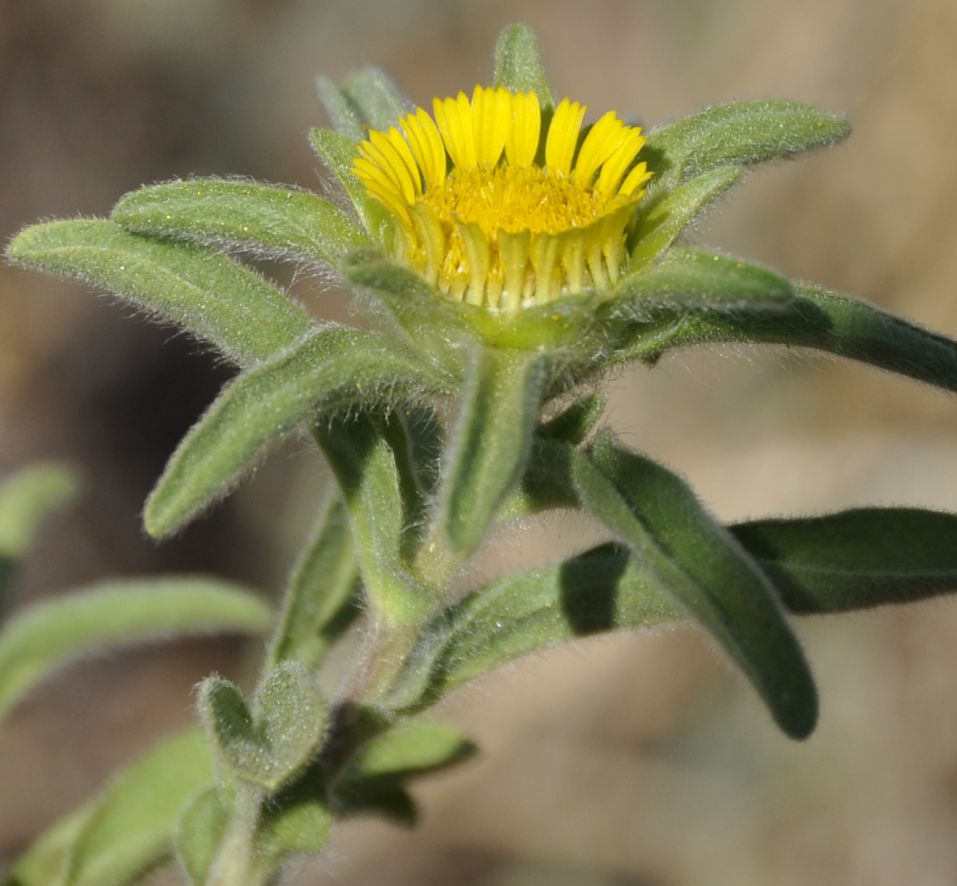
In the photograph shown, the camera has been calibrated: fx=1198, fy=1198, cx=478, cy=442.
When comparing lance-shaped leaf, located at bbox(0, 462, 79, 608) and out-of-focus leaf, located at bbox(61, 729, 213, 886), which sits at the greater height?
lance-shaped leaf, located at bbox(0, 462, 79, 608)

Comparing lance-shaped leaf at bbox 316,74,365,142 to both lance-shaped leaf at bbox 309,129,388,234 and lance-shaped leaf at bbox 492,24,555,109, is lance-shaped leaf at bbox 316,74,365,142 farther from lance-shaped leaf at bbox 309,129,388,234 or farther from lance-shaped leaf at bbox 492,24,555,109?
lance-shaped leaf at bbox 492,24,555,109

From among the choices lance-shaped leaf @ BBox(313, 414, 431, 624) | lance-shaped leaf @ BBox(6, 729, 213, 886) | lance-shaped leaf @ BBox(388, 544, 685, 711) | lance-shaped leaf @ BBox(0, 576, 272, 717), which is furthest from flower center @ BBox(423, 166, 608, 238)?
lance-shaped leaf @ BBox(0, 576, 272, 717)

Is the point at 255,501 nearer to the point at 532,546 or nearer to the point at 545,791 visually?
the point at 532,546

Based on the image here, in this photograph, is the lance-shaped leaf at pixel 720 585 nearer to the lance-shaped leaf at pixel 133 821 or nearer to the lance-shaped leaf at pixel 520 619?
the lance-shaped leaf at pixel 520 619

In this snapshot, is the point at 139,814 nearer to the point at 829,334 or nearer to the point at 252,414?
the point at 252,414

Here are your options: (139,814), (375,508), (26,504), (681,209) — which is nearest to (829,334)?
(681,209)

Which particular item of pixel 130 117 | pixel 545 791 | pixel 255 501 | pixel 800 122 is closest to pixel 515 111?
pixel 800 122
